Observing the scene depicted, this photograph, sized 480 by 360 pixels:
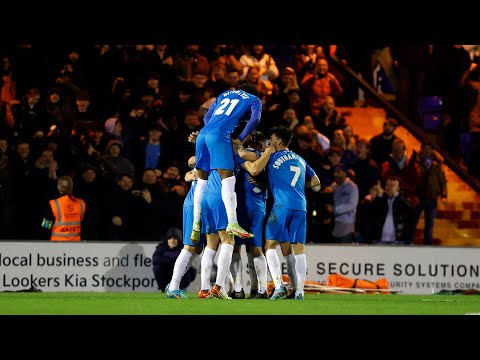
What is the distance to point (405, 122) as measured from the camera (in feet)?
77.7

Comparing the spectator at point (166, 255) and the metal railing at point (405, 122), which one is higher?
A: the metal railing at point (405, 122)

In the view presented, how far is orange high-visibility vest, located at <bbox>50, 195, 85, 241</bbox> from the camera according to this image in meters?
18.7

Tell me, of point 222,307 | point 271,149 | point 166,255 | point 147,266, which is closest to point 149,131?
point 147,266

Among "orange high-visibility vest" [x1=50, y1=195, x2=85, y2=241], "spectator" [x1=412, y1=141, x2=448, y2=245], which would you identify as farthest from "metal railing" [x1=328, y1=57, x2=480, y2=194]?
"orange high-visibility vest" [x1=50, y1=195, x2=85, y2=241]

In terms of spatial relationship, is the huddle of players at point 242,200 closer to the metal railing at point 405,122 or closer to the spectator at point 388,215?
the spectator at point 388,215

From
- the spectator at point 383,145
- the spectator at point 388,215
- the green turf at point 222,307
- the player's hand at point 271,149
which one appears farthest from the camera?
the spectator at point 383,145

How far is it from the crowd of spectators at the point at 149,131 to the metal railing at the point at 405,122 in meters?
0.28

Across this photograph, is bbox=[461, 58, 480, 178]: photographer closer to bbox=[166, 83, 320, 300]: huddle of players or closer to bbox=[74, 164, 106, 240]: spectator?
bbox=[74, 164, 106, 240]: spectator

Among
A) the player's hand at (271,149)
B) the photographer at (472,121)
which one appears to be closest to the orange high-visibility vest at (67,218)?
the player's hand at (271,149)

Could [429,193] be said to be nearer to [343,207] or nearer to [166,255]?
[343,207]

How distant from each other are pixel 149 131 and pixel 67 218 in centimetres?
230

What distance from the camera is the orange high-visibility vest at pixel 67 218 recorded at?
18.7 meters
